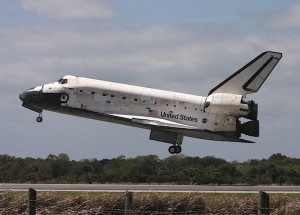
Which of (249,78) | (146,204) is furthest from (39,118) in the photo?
(146,204)

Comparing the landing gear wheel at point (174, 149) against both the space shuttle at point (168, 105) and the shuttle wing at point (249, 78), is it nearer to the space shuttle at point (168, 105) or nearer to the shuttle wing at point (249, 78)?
the space shuttle at point (168, 105)

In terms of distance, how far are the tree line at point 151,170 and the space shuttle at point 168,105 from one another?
2.62 m

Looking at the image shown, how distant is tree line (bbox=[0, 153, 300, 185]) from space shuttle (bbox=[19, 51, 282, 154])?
8.59ft

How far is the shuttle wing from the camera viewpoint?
140ft

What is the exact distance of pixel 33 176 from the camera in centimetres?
4597

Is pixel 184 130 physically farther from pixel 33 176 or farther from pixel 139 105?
pixel 33 176

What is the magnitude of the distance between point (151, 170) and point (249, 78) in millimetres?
10886

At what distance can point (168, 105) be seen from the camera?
4472 cm

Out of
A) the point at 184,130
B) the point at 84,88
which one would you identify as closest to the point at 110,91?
the point at 84,88

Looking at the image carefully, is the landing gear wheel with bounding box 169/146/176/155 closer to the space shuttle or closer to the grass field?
the space shuttle

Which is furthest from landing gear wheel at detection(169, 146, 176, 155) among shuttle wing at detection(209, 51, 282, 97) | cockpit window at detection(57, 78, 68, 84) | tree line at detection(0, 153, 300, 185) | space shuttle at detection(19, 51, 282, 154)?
cockpit window at detection(57, 78, 68, 84)

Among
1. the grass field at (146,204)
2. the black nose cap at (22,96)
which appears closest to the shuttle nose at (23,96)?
the black nose cap at (22,96)

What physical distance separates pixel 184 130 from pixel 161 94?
2554 millimetres

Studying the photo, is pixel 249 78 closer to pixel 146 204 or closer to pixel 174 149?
pixel 174 149
